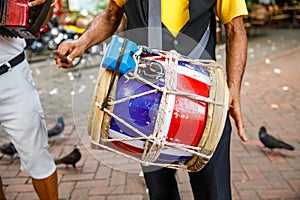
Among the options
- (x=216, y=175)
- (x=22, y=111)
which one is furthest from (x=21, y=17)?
(x=216, y=175)

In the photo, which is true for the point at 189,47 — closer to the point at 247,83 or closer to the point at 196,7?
the point at 196,7

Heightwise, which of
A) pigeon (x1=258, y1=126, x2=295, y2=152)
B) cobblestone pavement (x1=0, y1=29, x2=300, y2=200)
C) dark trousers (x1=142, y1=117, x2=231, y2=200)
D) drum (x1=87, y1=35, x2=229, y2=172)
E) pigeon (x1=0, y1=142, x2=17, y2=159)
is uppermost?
drum (x1=87, y1=35, x2=229, y2=172)

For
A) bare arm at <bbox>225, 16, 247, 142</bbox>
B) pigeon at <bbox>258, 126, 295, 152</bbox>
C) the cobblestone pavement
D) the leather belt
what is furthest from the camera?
pigeon at <bbox>258, 126, 295, 152</bbox>

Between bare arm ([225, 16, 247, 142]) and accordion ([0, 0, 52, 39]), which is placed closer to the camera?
bare arm ([225, 16, 247, 142])

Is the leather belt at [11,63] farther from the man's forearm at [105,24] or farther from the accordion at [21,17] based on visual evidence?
the man's forearm at [105,24]

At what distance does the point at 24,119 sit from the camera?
2.17m

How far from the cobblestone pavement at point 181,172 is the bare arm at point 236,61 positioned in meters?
0.66

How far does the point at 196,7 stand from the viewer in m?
1.65

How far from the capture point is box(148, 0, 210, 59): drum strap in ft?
5.52

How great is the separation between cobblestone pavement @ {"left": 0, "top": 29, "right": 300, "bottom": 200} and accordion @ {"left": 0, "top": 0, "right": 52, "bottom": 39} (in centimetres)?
35

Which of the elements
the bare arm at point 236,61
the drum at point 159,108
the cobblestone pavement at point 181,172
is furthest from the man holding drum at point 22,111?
the bare arm at point 236,61

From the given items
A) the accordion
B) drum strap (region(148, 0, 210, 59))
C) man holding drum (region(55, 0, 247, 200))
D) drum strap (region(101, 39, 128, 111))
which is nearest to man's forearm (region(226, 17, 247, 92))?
man holding drum (region(55, 0, 247, 200))

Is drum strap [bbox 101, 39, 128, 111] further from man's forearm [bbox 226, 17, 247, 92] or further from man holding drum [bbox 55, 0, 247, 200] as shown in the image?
man's forearm [bbox 226, 17, 247, 92]

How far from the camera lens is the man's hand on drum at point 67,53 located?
1.71 metres
